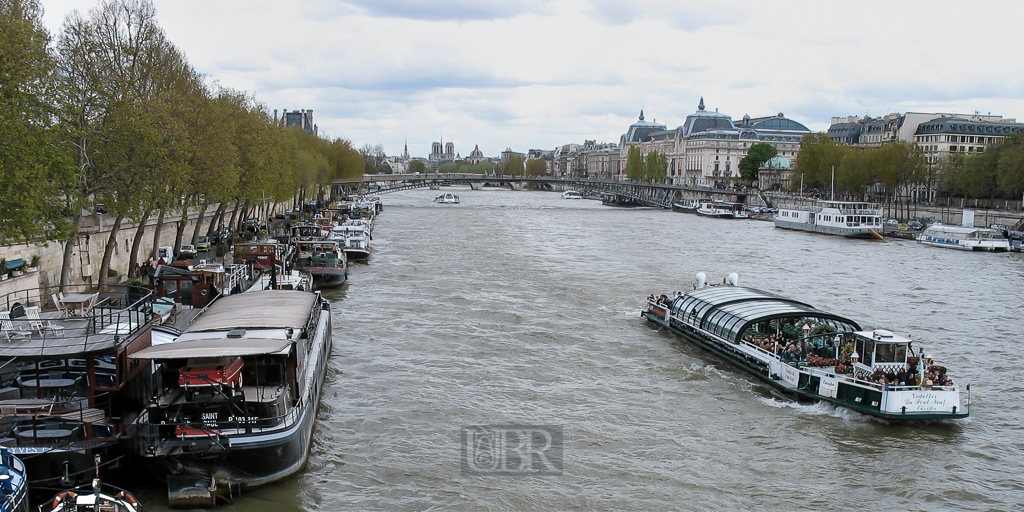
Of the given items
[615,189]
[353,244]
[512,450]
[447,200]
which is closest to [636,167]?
[615,189]

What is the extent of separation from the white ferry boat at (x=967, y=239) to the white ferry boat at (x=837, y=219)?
5.37 m

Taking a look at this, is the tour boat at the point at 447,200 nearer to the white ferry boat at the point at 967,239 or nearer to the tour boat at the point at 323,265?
the white ferry boat at the point at 967,239

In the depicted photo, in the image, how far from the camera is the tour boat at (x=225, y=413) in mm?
14148

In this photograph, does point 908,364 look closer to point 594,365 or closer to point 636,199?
point 594,365

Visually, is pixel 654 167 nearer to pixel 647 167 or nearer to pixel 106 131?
pixel 647 167

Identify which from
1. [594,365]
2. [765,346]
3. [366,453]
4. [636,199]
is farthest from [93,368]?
[636,199]

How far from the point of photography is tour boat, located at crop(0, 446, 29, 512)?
12.1m

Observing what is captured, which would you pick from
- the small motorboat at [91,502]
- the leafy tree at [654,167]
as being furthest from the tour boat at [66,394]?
the leafy tree at [654,167]

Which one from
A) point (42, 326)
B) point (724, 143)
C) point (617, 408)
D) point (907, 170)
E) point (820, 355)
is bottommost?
point (617, 408)

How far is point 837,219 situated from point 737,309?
5651 cm

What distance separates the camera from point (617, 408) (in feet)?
68.7

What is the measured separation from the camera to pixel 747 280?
43.6 meters

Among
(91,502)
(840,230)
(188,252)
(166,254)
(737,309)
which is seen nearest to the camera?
(91,502)

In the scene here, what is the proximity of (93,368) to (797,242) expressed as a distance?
64132 millimetres
